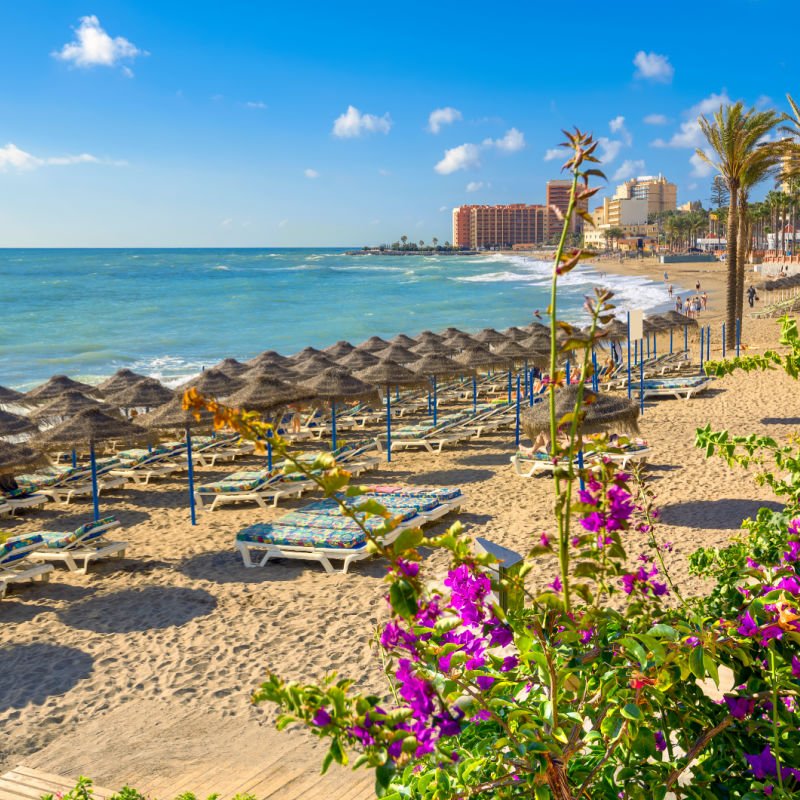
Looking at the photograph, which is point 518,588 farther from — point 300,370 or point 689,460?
point 300,370

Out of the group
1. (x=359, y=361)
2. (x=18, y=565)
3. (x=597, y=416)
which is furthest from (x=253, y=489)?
(x=359, y=361)

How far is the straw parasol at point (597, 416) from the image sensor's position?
980 cm

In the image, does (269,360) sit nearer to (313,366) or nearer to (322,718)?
(313,366)

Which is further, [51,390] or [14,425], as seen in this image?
[51,390]

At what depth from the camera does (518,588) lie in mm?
1904

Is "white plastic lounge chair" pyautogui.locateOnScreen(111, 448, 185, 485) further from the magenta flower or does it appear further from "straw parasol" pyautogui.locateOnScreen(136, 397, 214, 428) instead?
the magenta flower

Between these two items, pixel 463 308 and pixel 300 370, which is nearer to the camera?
pixel 300 370

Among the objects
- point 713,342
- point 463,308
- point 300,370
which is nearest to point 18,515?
point 300,370

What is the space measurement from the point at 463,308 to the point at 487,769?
59.5m

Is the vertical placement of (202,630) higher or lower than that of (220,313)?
lower

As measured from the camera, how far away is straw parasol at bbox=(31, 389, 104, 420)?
41.1ft

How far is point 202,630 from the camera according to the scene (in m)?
7.12

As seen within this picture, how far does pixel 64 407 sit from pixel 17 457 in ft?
13.3

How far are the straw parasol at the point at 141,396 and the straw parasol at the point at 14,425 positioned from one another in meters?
3.11
